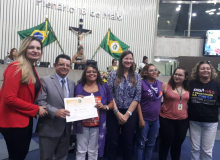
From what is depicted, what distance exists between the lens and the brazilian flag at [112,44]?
9.12 m

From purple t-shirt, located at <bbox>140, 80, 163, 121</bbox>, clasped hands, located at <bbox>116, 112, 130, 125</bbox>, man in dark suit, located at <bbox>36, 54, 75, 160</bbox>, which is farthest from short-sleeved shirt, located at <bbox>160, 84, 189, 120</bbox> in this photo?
man in dark suit, located at <bbox>36, 54, 75, 160</bbox>

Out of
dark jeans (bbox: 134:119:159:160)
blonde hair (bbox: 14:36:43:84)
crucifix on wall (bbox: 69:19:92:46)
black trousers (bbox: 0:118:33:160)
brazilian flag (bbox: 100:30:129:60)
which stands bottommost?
dark jeans (bbox: 134:119:159:160)

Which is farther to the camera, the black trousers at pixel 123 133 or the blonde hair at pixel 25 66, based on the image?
the black trousers at pixel 123 133

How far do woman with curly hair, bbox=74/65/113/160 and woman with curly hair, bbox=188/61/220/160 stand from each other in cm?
116

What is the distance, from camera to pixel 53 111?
5.89 feet

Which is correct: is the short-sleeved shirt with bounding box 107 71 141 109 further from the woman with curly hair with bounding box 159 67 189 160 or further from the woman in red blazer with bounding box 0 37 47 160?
the woman in red blazer with bounding box 0 37 47 160

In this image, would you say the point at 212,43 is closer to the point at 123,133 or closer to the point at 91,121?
the point at 123,133

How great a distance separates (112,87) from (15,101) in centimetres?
115

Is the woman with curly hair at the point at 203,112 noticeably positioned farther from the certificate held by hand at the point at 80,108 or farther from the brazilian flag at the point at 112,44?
the brazilian flag at the point at 112,44

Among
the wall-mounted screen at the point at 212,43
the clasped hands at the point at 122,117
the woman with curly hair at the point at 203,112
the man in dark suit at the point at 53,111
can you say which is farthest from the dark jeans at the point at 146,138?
the wall-mounted screen at the point at 212,43

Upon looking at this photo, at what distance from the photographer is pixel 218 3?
10.2 meters

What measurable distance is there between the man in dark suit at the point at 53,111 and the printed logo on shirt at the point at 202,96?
5.51ft

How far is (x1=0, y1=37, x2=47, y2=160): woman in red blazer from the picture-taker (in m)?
1.52

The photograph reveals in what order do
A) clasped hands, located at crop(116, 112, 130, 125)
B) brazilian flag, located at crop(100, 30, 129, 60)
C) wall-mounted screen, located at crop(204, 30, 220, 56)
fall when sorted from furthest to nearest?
wall-mounted screen, located at crop(204, 30, 220, 56) → brazilian flag, located at crop(100, 30, 129, 60) → clasped hands, located at crop(116, 112, 130, 125)
